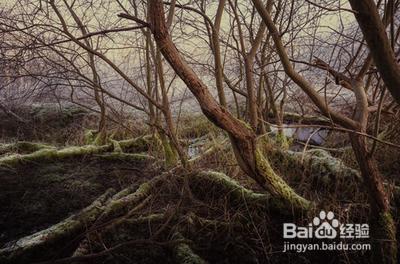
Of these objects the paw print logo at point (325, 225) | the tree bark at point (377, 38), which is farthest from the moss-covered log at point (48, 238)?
the tree bark at point (377, 38)

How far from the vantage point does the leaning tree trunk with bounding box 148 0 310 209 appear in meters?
2.29

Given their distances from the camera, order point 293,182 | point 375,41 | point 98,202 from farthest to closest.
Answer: point 293,182, point 98,202, point 375,41

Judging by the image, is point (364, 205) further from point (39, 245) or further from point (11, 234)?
point (11, 234)

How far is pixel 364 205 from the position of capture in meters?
3.07

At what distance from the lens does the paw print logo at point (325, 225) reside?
9.48ft

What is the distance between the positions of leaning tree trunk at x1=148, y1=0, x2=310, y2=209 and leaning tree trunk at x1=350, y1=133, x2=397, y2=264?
1.87ft

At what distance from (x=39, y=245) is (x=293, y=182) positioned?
8.75ft

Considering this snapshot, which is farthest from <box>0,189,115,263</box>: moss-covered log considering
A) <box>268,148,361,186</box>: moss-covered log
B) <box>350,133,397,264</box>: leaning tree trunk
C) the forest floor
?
<box>350,133,397,264</box>: leaning tree trunk

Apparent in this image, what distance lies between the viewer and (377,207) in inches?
106

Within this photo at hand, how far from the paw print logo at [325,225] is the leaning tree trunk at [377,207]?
30 cm

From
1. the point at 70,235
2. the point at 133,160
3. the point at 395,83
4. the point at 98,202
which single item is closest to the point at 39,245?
the point at 70,235

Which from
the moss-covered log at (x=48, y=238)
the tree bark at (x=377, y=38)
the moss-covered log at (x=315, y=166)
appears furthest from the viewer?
the moss-covered log at (x=315, y=166)

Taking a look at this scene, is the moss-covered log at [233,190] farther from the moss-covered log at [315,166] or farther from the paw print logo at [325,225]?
the moss-covered log at [315,166]

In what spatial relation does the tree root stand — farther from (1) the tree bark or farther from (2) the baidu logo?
(1) the tree bark
